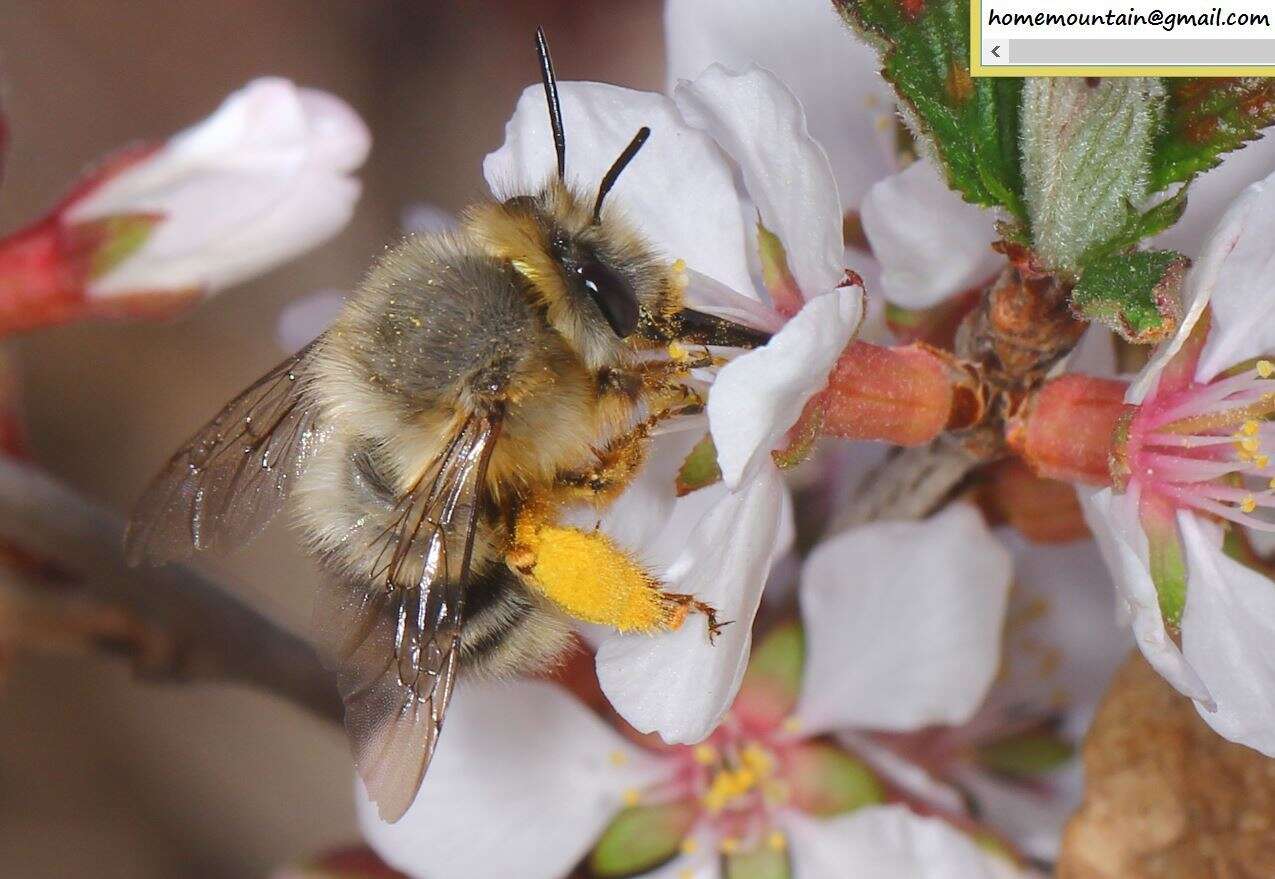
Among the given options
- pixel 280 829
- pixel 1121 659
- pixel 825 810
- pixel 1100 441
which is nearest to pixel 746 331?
pixel 1100 441

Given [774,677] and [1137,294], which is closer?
[1137,294]

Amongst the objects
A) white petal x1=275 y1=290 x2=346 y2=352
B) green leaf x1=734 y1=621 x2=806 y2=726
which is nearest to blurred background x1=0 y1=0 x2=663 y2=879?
white petal x1=275 y1=290 x2=346 y2=352

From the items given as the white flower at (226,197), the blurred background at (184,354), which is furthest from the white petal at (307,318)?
the blurred background at (184,354)

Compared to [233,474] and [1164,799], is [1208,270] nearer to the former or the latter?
[1164,799]

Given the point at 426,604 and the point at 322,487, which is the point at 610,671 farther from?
the point at 322,487

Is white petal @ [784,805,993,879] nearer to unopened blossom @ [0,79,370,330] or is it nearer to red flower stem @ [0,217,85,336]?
unopened blossom @ [0,79,370,330]

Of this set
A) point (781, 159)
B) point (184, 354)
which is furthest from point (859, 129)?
point (184, 354)

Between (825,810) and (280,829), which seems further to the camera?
(280,829)
